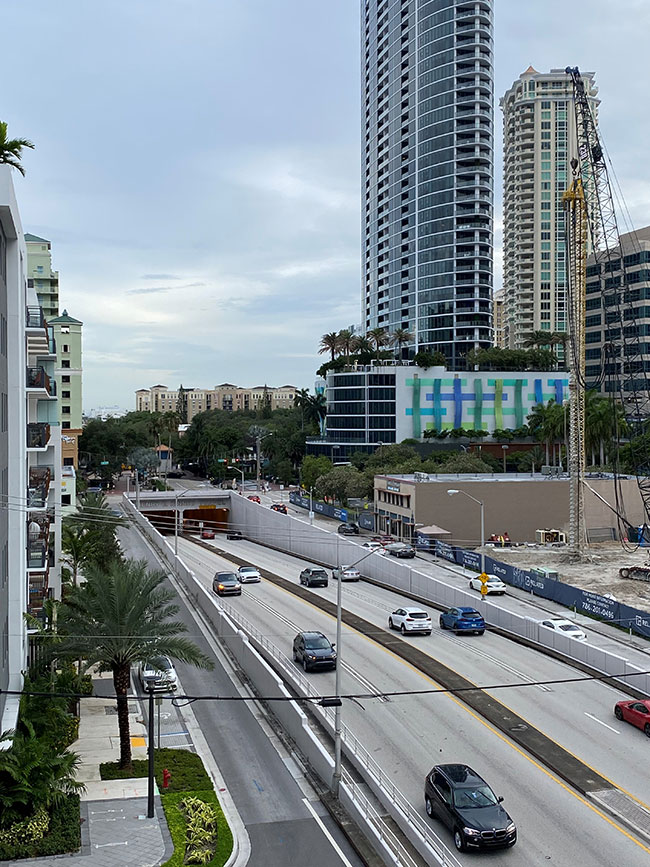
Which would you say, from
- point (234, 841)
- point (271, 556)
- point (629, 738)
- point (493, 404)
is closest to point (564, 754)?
point (629, 738)

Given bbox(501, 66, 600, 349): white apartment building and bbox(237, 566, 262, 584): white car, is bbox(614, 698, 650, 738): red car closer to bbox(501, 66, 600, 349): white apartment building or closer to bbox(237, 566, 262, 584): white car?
bbox(237, 566, 262, 584): white car

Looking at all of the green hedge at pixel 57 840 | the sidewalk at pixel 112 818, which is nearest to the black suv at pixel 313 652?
the sidewalk at pixel 112 818

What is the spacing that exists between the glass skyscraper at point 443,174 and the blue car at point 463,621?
118203 mm

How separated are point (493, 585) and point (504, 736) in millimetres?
25254

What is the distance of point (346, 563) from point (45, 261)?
55.6 metres

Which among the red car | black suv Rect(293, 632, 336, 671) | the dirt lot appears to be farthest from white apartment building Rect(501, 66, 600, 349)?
the red car

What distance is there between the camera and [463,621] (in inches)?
1687

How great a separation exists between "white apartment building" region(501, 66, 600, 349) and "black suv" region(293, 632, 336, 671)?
157787mm

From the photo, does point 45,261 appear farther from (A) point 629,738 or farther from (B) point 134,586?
(A) point 629,738

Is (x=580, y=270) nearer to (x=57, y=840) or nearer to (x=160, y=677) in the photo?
(x=160, y=677)

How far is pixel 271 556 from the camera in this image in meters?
74.9

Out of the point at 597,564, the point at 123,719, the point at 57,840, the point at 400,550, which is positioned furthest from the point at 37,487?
the point at 597,564

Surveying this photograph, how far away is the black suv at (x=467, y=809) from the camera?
2055 centimetres

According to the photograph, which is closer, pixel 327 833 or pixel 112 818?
pixel 327 833
